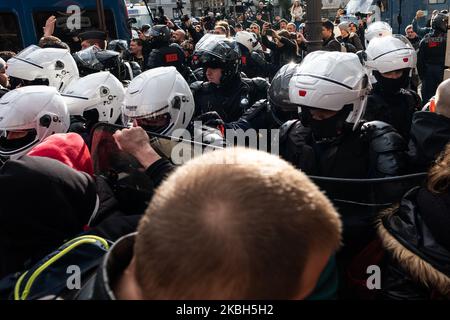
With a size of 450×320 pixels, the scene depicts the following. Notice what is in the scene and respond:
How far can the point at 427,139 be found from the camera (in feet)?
5.89

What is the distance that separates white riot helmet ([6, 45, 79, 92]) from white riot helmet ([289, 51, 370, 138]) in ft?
8.02

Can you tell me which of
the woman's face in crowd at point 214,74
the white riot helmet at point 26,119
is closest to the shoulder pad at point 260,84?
the woman's face in crowd at point 214,74

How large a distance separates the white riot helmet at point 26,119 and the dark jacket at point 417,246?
1.81 metres

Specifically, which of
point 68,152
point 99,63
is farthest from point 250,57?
point 68,152

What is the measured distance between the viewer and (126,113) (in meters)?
2.39

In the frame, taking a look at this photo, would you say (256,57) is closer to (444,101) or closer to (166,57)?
(166,57)

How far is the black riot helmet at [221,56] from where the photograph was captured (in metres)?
3.60

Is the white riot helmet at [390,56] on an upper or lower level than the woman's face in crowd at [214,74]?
upper

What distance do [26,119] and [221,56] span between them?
170 centimetres

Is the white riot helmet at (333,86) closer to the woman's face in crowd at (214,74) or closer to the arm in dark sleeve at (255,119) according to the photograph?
the arm in dark sleeve at (255,119)

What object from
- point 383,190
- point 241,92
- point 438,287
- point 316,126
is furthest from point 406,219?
point 241,92

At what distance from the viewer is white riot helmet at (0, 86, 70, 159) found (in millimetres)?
2344

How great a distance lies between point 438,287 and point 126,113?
5.52 ft
